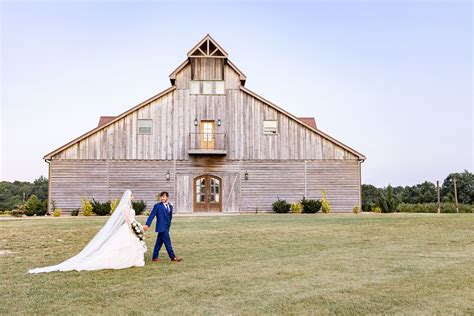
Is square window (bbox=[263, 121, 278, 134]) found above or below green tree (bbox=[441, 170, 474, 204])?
above

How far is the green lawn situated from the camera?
6.43 meters

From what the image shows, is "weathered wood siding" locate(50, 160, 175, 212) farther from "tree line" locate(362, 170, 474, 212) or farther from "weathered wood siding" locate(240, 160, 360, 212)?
"tree line" locate(362, 170, 474, 212)

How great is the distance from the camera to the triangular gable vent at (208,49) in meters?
29.4

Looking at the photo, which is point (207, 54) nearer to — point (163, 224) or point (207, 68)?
Answer: point (207, 68)

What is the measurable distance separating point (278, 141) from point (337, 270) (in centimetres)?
2081

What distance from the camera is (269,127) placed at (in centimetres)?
2961

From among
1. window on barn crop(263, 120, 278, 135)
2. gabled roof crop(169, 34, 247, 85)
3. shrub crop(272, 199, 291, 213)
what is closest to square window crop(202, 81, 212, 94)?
gabled roof crop(169, 34, 247, 85)

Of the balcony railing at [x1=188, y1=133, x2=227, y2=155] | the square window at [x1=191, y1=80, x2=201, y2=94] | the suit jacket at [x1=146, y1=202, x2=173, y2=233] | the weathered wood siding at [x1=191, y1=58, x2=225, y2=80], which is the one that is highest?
the weathered wood siding at [x1=191, y1=58, x2=225, y2=80]

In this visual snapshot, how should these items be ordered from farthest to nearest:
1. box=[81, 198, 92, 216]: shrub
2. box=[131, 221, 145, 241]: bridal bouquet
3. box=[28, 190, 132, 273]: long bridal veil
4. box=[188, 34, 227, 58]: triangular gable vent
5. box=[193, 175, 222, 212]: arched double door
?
box=[188, 34, 227, 58]: triangular gable vent → box=[193, 175, 222, 212]: arched double door → box=[81, 198, 92, 216]: shrub → box=[131, 221, 145, 241]: bridal bouquet → box=[28, 190, 132, 273]: long bridal veil

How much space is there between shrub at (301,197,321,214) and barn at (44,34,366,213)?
0.98 m

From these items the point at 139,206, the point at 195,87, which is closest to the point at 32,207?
the point at 139,206

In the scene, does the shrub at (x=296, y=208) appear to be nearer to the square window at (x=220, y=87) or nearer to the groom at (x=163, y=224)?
the square window at (x=220, y=87)

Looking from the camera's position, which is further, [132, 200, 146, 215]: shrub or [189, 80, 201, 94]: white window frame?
[189, 80, 201, 94]: white window frame

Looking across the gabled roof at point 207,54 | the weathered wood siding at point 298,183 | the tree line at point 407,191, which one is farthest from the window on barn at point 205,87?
the tree line at point 407,191
